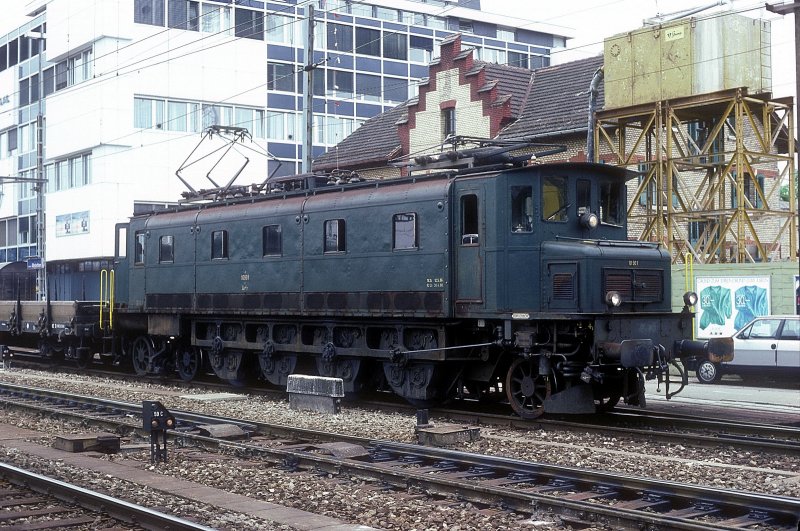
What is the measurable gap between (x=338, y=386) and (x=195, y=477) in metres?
5.20

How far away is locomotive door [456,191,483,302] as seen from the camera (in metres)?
15.4

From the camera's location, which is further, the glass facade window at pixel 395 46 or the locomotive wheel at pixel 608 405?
the glass facade window at pixel 395 46

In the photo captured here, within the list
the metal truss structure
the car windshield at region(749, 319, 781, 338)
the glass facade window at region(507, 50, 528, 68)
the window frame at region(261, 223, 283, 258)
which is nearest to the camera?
the window frame at region(261, 223, 283, 258)

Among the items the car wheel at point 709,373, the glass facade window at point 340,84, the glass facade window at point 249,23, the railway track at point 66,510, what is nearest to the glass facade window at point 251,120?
the glass facade window at point 249,23

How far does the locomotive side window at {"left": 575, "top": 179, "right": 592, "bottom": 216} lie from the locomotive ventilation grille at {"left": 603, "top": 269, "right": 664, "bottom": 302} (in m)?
1.24

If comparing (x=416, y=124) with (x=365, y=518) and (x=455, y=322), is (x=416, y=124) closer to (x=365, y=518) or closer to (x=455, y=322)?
(x=455, y=322)

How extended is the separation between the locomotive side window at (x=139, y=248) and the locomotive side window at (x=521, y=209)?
11114 millimetres

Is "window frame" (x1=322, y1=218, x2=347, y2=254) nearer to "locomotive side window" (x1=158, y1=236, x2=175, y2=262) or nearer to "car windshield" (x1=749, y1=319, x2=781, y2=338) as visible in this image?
"locomotive side window" (x1=158, y1=236, x2=175, y2=262)

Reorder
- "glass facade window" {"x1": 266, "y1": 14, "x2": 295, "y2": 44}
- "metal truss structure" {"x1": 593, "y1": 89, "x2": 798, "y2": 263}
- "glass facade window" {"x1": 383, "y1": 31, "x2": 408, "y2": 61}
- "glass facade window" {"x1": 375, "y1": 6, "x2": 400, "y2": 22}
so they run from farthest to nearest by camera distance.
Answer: "glass facade window" {"x1": 375, "y1": 6, "x2": 400, "y2": 22}
"glass facade window" {"x1": 383, "y1": 31, "x2": 408, "y2": 61}
"glass facade window" {"x1": 266, "y1": 14, "x2": 295, "y2": 44}
"metal truss structure" {"x1": 593, "y1": 89, "x2": 798, "y2": 263}

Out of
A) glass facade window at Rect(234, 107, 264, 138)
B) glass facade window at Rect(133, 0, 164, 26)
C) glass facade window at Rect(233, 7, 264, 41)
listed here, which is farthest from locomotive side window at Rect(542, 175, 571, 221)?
glass facade window at Rect(233, 7, 264, 41)

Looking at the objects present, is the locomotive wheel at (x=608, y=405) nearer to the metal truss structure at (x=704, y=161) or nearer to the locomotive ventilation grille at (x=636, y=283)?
the locomotive ventilation grille at (x=636, y=283)

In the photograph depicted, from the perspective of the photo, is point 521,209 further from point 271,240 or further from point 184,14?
point 184,14

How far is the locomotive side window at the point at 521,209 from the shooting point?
49.8 feet

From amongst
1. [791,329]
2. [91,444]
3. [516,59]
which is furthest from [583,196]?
[516,59]
